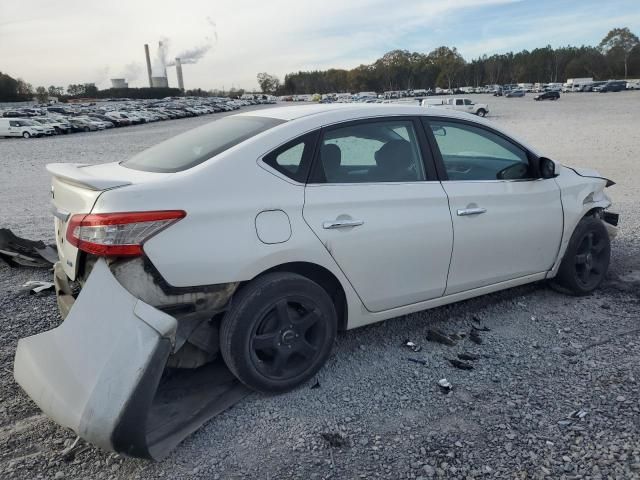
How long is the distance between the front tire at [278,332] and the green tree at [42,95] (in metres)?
119

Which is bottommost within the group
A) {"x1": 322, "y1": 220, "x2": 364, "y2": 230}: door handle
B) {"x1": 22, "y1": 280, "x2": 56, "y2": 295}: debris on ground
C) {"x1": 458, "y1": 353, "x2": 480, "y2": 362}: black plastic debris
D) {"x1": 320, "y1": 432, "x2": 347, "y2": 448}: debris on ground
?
{"x1": 320, "y1": 432, "x2": 347, "y2": 448}: debris on ground

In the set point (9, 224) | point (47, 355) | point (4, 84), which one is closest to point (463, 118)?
point (47, 355)

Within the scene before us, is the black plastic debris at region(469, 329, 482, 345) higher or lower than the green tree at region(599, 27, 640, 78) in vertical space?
lower

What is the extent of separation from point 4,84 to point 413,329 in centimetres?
11762

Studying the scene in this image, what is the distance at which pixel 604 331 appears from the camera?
416 cm

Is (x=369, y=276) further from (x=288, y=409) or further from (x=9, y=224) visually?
(x=9, y=224)

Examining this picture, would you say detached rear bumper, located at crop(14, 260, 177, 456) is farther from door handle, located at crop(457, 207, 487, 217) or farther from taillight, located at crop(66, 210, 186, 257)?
door handle, located at crop(457, 207, 487, 217)

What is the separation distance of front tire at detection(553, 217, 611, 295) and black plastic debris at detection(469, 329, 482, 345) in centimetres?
113

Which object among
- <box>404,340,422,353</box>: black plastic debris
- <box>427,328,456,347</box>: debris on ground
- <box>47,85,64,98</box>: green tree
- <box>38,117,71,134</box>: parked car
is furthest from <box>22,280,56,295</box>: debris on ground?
<box>47,85,64,98</box>: green tree

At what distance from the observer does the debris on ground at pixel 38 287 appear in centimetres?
506

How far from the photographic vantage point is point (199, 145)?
363 cm

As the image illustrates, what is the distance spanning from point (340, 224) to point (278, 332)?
2.42ft

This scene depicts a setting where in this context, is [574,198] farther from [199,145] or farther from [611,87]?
[611,87]

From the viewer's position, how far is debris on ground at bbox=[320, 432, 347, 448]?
295 cm
